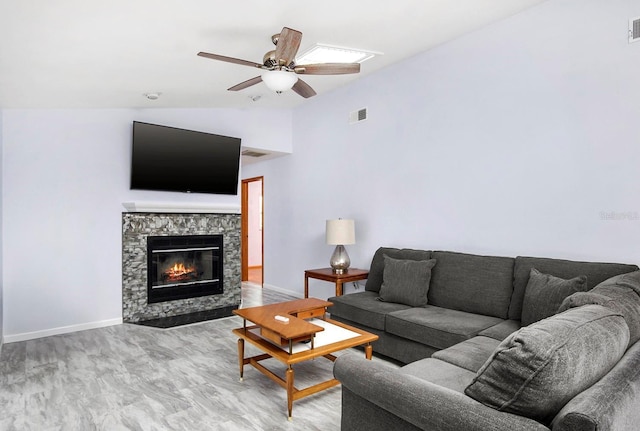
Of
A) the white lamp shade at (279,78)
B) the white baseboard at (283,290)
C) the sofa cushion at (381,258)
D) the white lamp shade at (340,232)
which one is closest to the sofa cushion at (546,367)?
the white lamp shade at (279,78)

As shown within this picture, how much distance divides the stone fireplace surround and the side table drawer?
7.35ft

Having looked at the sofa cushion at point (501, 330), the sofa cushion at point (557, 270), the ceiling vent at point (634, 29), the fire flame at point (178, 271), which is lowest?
the sofa cushion at point (501, 330)

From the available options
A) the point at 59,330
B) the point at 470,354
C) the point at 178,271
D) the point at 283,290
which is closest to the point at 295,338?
the point at 470,354

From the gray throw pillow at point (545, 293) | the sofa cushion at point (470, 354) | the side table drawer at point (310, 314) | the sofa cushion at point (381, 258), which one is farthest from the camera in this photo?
the sofa cushion at point (381, 258)

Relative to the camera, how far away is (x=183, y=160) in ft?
16.5

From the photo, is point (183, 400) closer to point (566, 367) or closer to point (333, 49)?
Result: point (566, 367)

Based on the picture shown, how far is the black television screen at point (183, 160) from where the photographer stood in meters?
4.75

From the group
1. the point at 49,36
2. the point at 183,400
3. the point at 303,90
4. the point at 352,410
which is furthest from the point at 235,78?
the point at 352,410

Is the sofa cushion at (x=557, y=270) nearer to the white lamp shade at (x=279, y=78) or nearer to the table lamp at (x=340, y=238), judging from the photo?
the table lamp at (x=340, y=238)

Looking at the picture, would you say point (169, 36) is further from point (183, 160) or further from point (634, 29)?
point (634, 29)

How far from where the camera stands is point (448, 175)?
13.1 ft

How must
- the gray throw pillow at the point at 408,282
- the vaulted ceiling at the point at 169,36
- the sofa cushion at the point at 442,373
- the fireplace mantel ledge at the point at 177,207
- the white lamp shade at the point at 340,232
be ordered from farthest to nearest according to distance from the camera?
the fireplace mantel ledge at the point at 177,207, the white lamp shade at the point at 340,232, the gray throw pillow at the point at 408,282, the vaulted ceiling at the point at 169,36, the sofa cushion at the point at 442,373

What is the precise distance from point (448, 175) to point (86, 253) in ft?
13.7

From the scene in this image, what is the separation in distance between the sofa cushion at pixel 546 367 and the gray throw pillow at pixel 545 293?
1.33 metres
